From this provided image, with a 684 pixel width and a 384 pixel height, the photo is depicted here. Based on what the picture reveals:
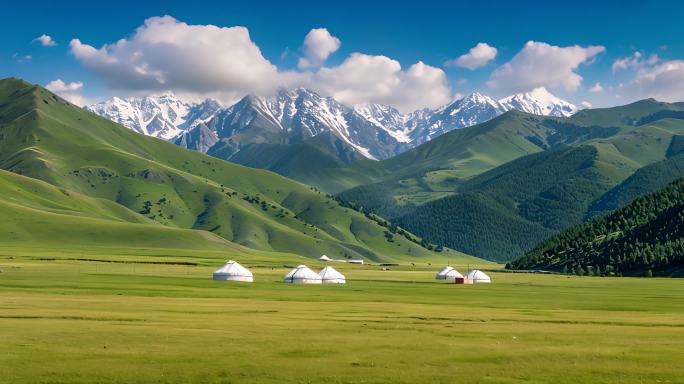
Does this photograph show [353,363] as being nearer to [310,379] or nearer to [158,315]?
[310,379]

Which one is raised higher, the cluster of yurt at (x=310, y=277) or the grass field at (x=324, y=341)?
the cluster of yurt at (x=310, y=277)

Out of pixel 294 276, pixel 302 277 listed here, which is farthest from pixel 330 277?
pixel 294 276

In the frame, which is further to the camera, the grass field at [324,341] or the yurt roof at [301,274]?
the yurt roof at [301,274]

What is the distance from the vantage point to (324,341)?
66500mm

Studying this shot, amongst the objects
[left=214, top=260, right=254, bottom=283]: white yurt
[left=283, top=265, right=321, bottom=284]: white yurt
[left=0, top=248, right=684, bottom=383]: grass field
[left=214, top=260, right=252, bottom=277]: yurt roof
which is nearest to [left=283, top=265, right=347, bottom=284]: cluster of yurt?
[left=283, top=265, right=321, bottom=284]: white yurt

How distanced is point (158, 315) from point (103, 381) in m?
41.5

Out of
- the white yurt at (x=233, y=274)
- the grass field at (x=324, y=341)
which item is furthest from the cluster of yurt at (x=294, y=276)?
the grass field at (x=324, y=341)

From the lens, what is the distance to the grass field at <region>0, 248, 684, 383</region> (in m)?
50.4

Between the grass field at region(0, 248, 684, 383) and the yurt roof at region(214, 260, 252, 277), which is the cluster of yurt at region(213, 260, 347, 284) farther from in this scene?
the grass field at region(0, 248, 684, 383)

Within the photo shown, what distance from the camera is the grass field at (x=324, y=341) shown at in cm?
5038

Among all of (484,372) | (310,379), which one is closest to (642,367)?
(484,372)

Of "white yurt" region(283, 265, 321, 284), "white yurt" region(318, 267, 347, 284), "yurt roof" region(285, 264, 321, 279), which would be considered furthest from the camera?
"white yurt" region(318, 267, 347, 284)

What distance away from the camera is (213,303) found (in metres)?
115

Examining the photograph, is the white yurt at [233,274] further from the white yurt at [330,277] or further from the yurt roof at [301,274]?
the white yurt at [330,277]
